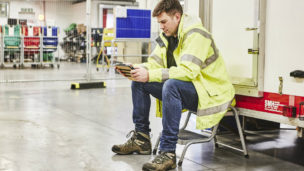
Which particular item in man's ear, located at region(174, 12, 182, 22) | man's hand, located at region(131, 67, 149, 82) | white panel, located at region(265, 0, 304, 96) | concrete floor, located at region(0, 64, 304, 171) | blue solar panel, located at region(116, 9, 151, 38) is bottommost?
concrete floor, located at region(0, 64, 304, 171)

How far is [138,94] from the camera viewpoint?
3104 mm

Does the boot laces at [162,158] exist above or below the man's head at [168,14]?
below

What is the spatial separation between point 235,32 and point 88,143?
5.44 feet

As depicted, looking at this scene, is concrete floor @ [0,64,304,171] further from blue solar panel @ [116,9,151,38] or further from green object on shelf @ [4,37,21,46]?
green object on shelf @ [4,37,21,46]

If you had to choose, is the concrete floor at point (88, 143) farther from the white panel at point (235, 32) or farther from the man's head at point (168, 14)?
the man's head at point (168, 14)

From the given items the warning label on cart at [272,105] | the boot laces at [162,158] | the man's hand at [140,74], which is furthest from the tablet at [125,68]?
the warning label on cart at [272,105]

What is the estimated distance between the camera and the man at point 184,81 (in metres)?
2.75

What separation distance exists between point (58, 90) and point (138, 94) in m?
4.99

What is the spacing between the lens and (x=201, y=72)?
2895 millimetres

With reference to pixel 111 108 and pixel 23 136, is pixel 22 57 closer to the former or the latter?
pixel 111 108

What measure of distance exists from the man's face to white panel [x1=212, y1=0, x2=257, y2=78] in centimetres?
60

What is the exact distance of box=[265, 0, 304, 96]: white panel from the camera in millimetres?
2768

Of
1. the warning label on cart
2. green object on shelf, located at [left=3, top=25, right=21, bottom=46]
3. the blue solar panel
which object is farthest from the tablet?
green object on shelf, located at [left=3, top=25, right=21, bottom=46]

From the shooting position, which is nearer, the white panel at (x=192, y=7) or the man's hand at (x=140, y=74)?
the man's hand at (x=140, y=74)
